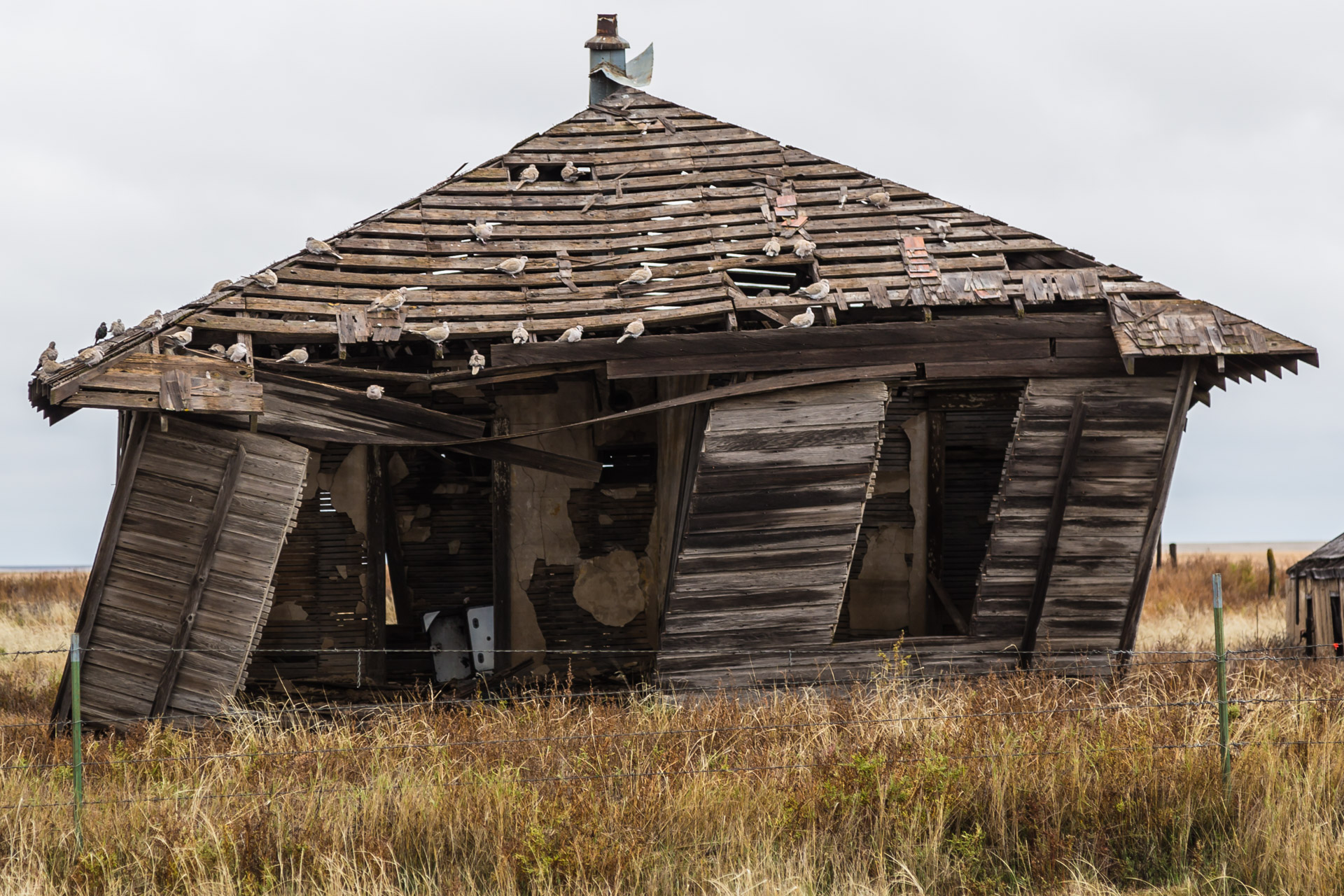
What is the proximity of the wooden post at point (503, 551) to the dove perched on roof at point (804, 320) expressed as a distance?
3.33 m

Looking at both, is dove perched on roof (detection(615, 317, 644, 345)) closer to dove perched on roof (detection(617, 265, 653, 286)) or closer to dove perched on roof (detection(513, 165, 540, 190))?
dove perched on roof (detection(617, 265, 653, 286))

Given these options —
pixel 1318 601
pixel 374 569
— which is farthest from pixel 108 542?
pixel 1318 601

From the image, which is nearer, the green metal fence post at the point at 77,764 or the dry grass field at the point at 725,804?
the dry grass field at the point at 725,804

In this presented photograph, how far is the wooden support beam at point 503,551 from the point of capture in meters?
11.2

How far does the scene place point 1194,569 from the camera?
2748cm

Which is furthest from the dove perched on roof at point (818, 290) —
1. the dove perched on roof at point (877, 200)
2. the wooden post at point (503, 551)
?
the wooden post at point (503, 551)

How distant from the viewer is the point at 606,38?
1330 cm

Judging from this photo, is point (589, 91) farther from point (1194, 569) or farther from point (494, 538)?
point (1194, 569)

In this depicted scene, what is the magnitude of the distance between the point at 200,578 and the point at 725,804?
4.53 metres

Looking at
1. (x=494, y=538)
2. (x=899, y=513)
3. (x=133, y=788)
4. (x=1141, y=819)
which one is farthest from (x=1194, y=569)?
(x=133, y=788)

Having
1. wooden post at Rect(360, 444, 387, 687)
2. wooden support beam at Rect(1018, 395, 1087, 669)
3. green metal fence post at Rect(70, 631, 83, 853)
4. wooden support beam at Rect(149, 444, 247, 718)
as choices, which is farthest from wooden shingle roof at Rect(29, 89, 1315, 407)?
green metal fence post at Rect(70, 631, 83, 853)

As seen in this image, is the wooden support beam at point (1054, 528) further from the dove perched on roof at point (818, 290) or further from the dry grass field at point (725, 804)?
the dove perched on roof at point (818, 290)

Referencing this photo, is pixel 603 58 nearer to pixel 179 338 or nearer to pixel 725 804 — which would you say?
pixel 179 338

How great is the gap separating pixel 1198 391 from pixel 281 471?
717 cm
